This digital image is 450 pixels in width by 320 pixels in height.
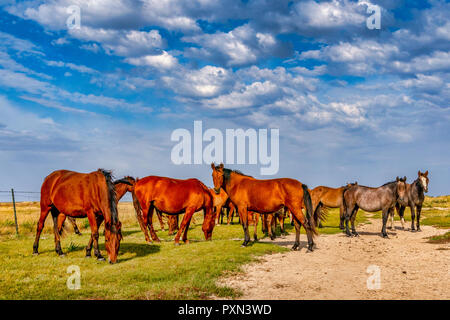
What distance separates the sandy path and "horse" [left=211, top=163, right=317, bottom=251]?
1.39 metres

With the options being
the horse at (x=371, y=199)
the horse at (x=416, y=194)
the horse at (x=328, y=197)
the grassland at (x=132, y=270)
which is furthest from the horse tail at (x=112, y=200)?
the horse at (x=416, y=194)

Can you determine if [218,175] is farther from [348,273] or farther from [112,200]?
[348,273]

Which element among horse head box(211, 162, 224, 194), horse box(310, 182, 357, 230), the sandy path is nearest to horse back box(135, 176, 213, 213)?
horse head box(211, 162, 224, 194)

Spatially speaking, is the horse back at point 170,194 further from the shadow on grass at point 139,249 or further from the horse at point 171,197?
the shadow on grass at point 139,249

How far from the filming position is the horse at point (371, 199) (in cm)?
1834

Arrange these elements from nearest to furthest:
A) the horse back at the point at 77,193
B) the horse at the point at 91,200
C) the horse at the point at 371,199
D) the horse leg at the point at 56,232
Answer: the horse at the point at 91,200
the horse back at the point at 77,193
the horse leg at the point at 56,232
the horse at the point at 371,199

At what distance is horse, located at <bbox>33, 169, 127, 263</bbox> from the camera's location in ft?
33.4

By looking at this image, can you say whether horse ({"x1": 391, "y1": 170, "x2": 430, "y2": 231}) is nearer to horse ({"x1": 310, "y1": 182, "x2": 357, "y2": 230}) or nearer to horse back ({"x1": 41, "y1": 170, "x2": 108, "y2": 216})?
horse ({"x1": 310, "y1": 182, "x2": 357, "y2": 230})

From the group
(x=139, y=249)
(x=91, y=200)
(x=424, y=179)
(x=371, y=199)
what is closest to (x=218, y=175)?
(x=139, y=249)

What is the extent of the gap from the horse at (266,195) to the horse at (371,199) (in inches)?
257
